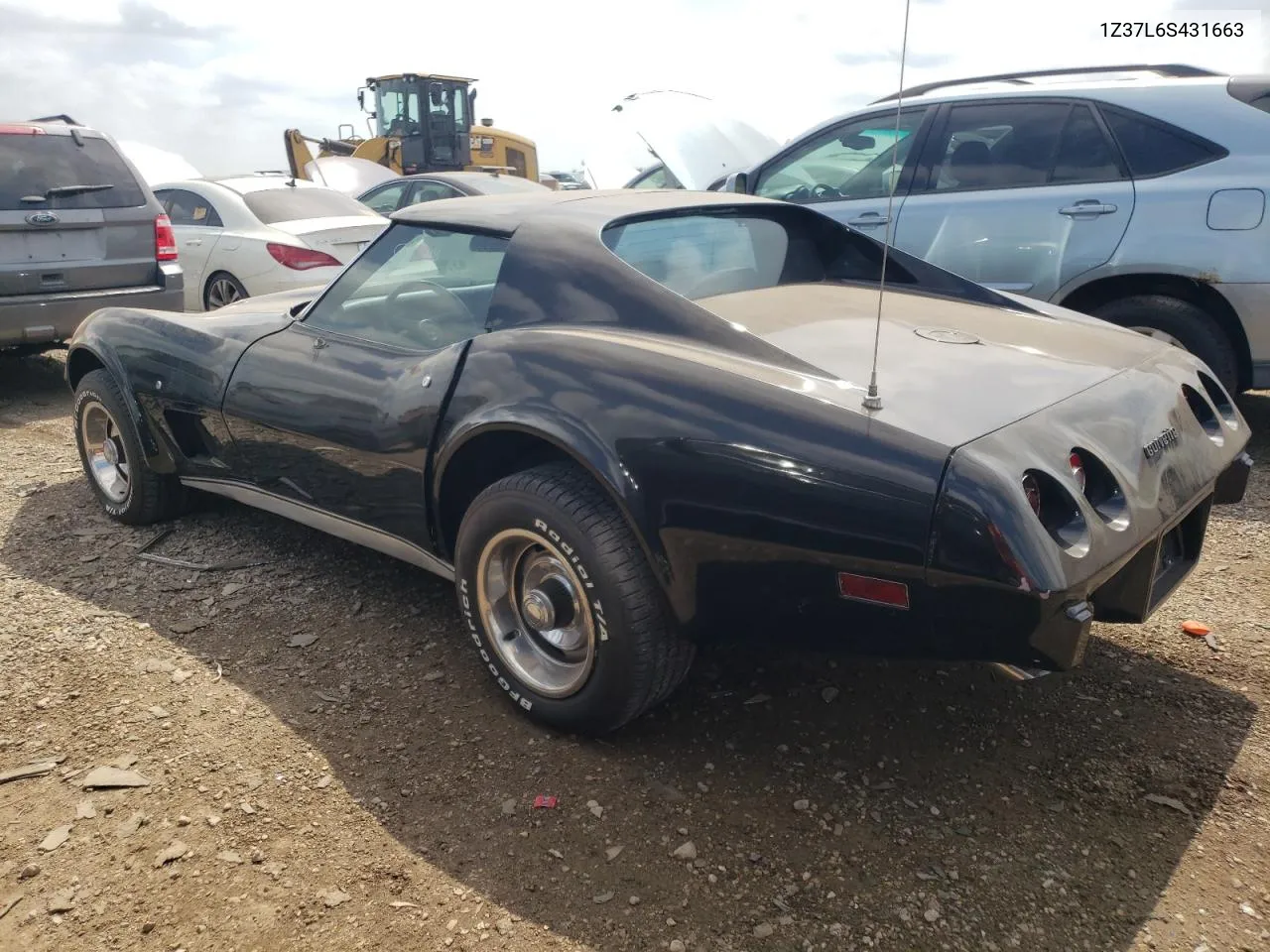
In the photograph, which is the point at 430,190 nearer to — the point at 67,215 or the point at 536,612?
the point at 67,215

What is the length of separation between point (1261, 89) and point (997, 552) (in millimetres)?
3984

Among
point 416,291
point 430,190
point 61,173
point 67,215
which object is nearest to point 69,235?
point 67,215

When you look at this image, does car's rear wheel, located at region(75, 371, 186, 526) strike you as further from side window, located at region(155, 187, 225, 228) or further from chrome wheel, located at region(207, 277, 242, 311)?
side window, located at region(155, 187, 225, 228)

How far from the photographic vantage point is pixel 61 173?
639cm

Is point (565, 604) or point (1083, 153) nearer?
point (565, 604)

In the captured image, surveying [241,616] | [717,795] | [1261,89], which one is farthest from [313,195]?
[717,795]

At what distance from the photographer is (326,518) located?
329cm

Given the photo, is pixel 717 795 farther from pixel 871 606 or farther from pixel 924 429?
pixel 924 429

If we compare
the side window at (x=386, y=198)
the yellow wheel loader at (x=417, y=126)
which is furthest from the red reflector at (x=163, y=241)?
the yellow wheel loader at (x=417, y=126)

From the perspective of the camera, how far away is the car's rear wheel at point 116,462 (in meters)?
3.98

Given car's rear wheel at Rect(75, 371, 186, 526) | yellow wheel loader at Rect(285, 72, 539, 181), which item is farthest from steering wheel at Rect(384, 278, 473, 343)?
yellow wheel loader at Rect(285, 72, 539, 181)

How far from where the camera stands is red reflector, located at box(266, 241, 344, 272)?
24.8 ft

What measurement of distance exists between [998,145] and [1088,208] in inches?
24.7

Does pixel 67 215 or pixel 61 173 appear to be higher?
pixel 61 173
